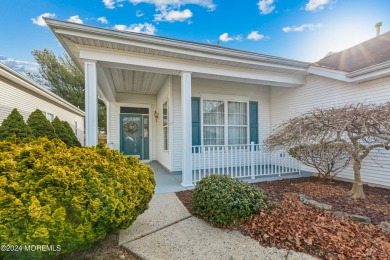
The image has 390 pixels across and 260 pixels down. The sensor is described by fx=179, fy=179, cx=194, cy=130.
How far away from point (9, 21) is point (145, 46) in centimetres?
1169

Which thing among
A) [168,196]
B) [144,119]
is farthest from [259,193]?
[144,119]

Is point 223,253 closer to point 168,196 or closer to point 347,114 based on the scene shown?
point 168,196

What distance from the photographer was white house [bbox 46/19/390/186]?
3.97 meters

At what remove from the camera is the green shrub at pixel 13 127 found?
483 cm

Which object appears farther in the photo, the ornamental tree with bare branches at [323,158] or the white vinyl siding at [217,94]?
the white vinyl siding at [217,94]

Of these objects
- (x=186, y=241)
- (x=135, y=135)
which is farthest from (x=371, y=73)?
(x=135, y=135)

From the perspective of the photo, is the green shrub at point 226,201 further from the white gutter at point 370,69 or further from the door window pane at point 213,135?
the white gutter at point 370,69

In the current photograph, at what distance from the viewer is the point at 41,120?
21.1 ft

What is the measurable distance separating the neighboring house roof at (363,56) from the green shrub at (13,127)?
8.92 meters

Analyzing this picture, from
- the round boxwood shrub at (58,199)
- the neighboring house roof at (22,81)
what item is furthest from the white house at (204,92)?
the neighboring house roof at (22,81)

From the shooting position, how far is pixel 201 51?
441 cm

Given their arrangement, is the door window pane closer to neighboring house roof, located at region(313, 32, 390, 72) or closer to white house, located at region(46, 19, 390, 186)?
white house, located at region(46, 19, 390, 186)

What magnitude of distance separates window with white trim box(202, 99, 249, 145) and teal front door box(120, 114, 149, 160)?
11.6ft

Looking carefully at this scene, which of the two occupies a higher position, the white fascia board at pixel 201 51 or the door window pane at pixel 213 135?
the white fascia board at pixel 201 51
